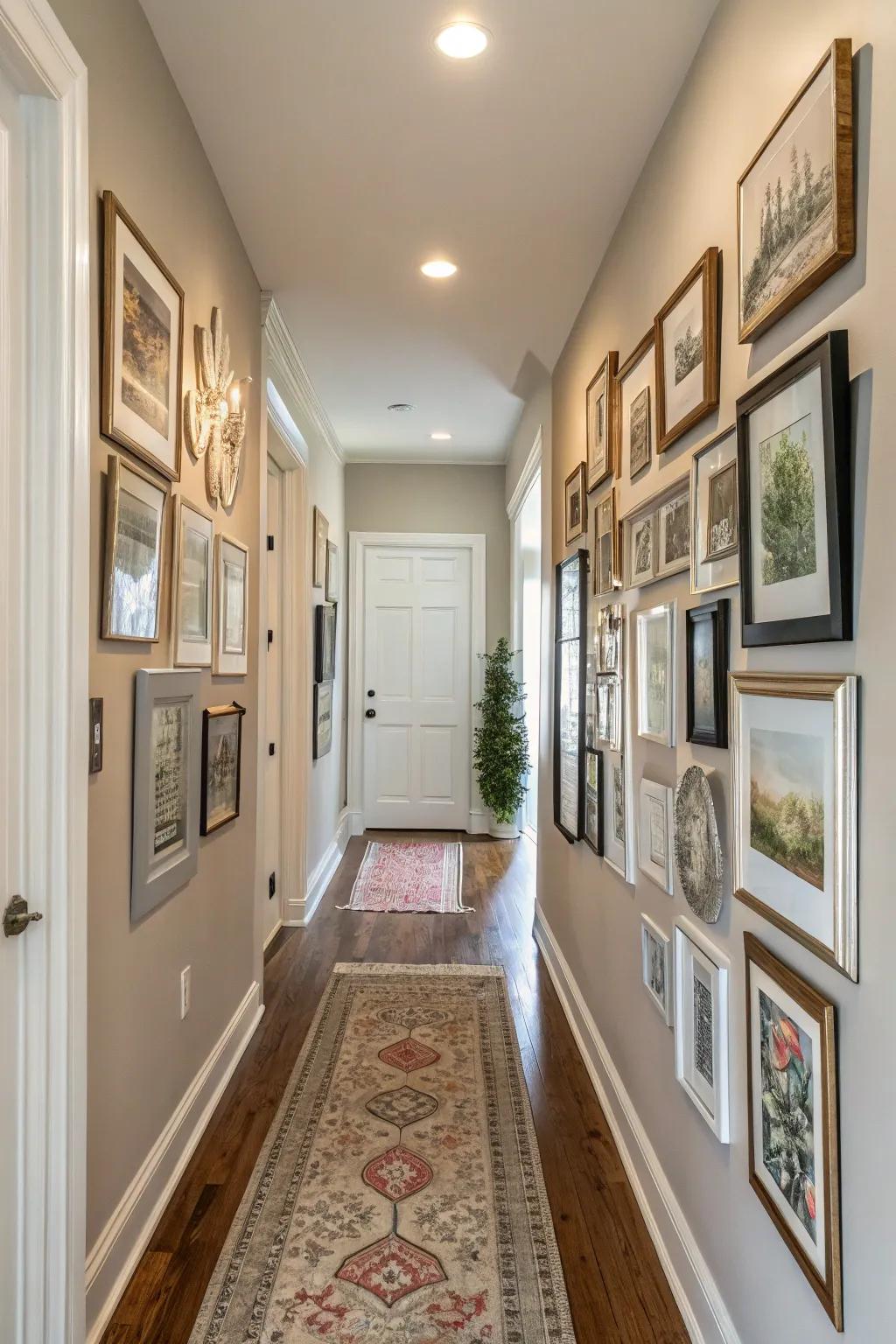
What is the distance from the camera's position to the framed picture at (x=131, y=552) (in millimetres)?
1550

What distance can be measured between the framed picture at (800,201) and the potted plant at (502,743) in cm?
428

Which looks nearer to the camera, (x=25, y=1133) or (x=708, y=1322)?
(x=25, y=1133)

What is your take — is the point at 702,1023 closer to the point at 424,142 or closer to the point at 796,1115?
the point at 796,1115

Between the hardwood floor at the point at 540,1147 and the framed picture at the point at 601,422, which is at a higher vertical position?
the framed picture at the point at 601,422

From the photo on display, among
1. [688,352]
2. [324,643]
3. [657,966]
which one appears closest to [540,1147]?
[657,966]

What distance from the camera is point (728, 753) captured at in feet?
4.97

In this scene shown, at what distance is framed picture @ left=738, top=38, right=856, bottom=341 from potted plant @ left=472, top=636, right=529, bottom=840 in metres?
4.28

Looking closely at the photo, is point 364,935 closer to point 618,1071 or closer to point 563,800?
point 563,800

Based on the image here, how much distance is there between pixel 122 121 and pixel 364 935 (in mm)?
3204

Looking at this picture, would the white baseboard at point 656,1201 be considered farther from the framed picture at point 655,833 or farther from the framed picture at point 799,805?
the framed picture at point 799,805

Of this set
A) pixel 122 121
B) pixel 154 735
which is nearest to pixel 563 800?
pixel 154 735

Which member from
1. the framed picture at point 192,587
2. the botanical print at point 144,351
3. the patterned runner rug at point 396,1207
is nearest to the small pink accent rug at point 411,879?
the patterned runner rug at point 396,1207

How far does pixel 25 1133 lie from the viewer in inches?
51.2

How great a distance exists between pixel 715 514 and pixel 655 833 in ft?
→ 2.55
